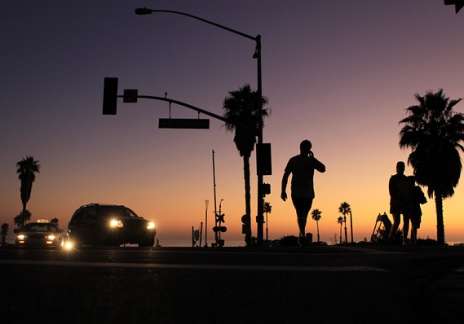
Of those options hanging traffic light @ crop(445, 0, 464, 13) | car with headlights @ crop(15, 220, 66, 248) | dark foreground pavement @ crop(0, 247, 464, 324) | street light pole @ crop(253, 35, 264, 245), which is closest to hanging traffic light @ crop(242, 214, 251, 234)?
street light pole @ crop(253, 35, 264, 245)

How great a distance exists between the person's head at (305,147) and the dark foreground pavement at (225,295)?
693 cm

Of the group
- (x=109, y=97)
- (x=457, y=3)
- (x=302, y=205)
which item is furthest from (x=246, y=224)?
(x=457, y=3)

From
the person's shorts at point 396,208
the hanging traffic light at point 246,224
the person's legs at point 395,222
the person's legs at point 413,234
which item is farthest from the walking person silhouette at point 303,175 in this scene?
the hanging traffic light at point 246,224

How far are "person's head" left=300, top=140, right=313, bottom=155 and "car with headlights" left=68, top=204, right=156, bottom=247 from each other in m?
11.0

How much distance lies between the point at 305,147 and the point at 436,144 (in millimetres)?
38838

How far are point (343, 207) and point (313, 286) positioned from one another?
6069 inches

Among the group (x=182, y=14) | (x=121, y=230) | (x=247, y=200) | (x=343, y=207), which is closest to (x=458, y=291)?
(x=121, y=230)

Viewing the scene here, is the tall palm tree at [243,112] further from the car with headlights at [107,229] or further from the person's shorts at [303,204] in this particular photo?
the person's shorts at [303,204]

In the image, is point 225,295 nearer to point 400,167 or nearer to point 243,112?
point 400,167

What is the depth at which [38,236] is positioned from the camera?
21.5 m

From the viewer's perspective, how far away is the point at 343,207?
155 metres

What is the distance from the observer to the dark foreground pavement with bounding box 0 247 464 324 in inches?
105

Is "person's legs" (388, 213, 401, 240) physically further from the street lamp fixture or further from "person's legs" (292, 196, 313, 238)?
the street lamp fixture

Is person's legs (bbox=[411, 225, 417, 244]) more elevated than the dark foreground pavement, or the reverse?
person's legs (bbox=[411, 225, 417, 244])
